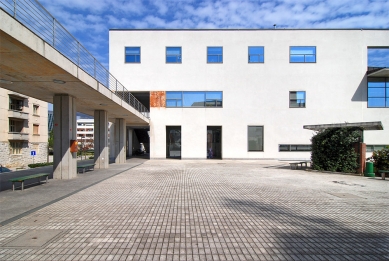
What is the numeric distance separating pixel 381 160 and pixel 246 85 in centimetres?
1392

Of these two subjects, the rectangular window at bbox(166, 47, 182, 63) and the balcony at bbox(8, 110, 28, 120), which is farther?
the balcony at bbox(8, 110, 28, 120)

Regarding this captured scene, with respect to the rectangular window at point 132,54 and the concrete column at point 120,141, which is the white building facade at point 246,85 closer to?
the rectangular window at point 132,54

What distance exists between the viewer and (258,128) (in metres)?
24.2

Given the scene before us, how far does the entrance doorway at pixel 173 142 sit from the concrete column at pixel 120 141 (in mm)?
6104

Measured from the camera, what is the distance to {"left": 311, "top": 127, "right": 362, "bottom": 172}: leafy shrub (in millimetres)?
13938

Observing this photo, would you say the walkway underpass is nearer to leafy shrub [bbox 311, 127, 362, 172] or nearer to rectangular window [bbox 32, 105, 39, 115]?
leafy shrub [bbox 311, 127, 362, 172]

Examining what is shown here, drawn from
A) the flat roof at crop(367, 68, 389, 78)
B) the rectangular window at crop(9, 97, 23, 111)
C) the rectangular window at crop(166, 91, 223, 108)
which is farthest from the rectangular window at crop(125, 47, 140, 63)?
the rectangular window at crop(9, 97, 23, 111)

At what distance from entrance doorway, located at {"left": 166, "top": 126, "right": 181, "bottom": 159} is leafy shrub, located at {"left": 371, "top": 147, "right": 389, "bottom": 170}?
1752cm

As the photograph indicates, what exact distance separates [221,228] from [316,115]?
23593mm

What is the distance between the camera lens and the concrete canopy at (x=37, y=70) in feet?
17.8

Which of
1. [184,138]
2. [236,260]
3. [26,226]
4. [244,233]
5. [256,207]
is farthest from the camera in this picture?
[184,138]

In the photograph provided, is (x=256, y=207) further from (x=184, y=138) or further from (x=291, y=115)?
(x=291, y=115)

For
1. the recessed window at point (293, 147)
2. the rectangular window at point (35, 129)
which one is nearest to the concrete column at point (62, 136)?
the recessed window at point (293, 147)

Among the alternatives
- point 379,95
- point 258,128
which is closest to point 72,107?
point 258,128
